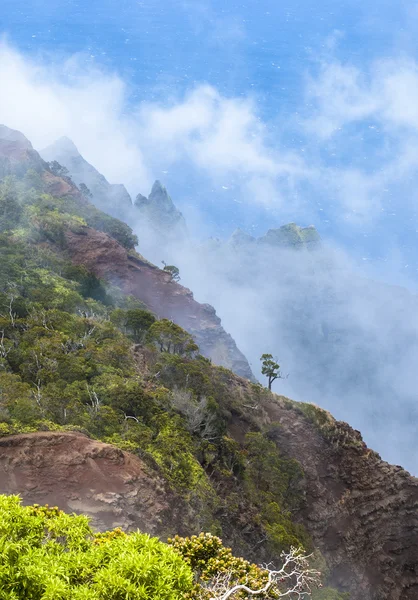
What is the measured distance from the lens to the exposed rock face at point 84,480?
20.1m

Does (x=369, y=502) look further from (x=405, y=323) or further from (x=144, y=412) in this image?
(x=405, y=323)


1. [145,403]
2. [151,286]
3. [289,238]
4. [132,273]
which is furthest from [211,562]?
[289,238]

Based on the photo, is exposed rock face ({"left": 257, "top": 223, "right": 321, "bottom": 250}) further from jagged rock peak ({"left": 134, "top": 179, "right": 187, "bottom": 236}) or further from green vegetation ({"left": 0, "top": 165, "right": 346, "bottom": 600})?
green vegetation ({"left": 0, "top": 165, "right": 346, "bottom": 600})

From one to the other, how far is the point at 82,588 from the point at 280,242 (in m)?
165

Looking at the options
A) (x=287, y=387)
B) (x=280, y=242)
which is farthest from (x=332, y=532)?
→ (x=280, y=242)

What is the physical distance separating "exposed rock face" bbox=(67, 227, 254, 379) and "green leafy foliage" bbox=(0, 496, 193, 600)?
165 ft

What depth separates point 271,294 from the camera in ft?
526

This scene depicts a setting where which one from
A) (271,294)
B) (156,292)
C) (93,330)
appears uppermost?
(271,294)

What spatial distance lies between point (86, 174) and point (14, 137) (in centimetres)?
4021

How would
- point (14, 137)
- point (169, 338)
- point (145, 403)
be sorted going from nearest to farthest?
point (145, 403) → point (169, 338) → point (14, 137)

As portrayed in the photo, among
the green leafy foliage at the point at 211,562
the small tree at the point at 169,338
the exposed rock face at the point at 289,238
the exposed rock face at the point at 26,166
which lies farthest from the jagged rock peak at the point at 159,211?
the green leafy foliage at the point at 211,562

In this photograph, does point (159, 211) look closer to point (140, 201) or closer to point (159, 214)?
point (159, 214)

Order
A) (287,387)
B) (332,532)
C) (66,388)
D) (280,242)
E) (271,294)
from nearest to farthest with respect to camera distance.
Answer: (66,388) → (332,532) → (287,387) → (271,294) → (280,242)

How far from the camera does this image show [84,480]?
2114 cm
